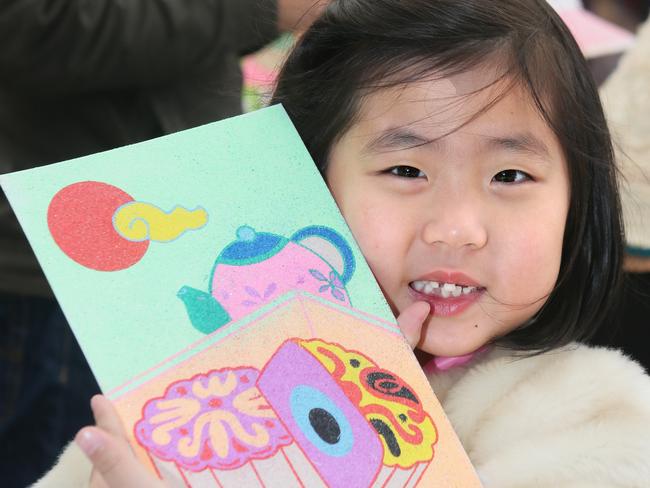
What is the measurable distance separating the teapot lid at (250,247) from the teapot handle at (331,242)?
2 centimetres

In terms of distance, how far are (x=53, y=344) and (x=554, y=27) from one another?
3.25ft

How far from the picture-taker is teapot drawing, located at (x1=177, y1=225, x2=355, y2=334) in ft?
2.52

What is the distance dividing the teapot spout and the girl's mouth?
0.86 ft

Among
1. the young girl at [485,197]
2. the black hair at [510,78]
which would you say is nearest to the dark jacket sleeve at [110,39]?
the black hair at [510,78]

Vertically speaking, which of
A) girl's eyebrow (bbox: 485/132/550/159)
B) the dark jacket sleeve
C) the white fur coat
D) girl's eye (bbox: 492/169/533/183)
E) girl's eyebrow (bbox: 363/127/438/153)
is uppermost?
the dark jacket sleeve

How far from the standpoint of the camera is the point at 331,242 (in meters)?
0.88

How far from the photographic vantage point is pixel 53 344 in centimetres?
144

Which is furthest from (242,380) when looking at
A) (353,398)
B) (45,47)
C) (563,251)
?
(45,47)

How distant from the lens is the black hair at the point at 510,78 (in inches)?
36.1

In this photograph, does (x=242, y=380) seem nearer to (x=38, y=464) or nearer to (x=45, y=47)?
(x=45, y=47)

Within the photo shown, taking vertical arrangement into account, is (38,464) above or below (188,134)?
below

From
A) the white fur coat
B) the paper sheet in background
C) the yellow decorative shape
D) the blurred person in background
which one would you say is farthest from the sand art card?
the paper sheet in background

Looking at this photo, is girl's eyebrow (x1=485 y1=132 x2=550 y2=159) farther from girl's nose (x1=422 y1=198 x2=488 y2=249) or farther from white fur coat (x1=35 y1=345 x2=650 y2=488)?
white fur coat (x1=35 y1=345 x2=650 y2=488)

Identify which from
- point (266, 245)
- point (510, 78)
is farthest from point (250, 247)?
point (510, 78)
